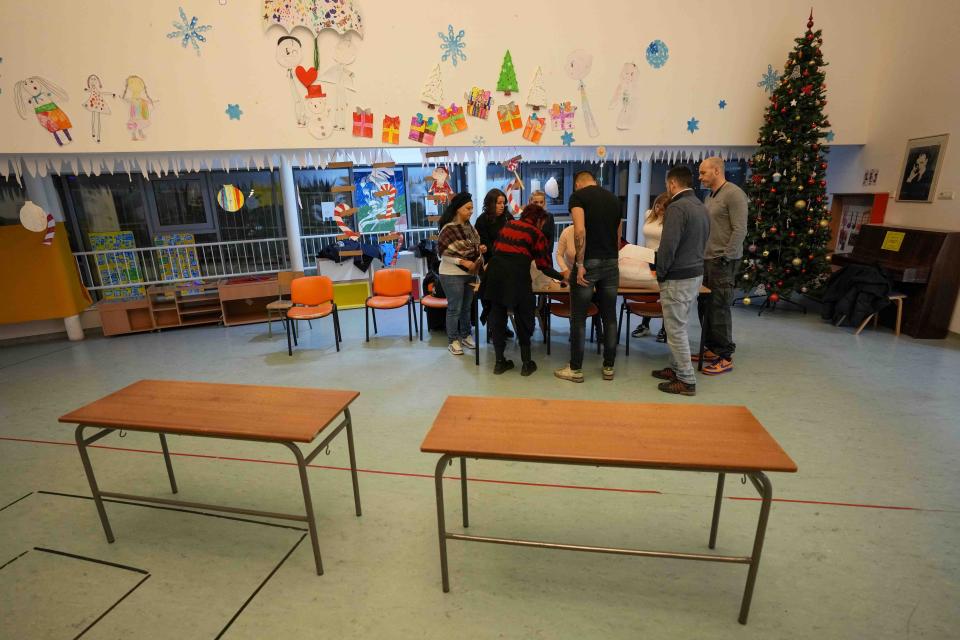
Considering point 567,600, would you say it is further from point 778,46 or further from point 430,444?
point 778,46

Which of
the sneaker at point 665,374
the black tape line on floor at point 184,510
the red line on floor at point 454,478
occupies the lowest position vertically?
the black tape line on floor at point 184,510

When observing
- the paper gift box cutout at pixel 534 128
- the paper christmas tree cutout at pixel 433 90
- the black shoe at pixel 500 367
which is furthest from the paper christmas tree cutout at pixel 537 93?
the black shoe at pixel 500 367

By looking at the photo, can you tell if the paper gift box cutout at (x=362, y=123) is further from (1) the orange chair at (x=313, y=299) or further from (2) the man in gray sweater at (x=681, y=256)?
(2) the man in gray sweater at (x=681, y=256)

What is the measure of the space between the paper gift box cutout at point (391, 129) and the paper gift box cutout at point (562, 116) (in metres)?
1.81

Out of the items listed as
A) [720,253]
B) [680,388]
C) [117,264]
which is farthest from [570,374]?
[117,264]

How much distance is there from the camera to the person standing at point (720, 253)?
3.90 metres

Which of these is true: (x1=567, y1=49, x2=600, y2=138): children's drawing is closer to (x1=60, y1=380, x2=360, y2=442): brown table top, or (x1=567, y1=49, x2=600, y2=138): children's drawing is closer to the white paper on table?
the white paper on table

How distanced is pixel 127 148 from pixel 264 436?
15.0 ft

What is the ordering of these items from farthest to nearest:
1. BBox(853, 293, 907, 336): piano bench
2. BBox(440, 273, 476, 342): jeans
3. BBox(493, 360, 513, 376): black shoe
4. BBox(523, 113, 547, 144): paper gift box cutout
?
BBox(523, 113, 547, 144): paper gift box cutout, BBox(853, 293, 907, 336): piano bench, BBox(440, 273, 476, 342): jeans, BBox(493, 360, 513, 376): black shoe

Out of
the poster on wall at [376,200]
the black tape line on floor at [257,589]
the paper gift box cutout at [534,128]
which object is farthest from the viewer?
the poster on wall at [376,200]

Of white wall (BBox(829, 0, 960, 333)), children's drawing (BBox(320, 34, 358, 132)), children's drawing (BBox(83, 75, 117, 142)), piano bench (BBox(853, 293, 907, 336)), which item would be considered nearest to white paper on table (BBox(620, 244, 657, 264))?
piano bench (BBox(853, 293, 907, 336))

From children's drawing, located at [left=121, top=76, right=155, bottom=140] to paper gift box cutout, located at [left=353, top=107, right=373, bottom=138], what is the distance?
200cm

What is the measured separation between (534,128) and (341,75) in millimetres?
2223

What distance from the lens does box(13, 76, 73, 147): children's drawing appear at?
4586mm
